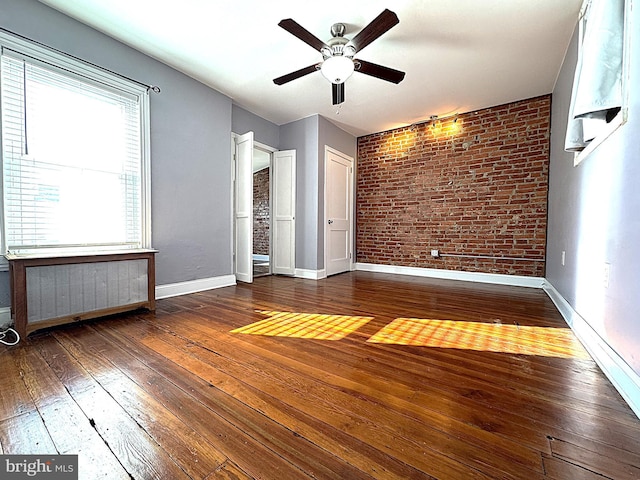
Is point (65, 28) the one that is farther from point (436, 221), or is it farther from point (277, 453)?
point (436, 221)

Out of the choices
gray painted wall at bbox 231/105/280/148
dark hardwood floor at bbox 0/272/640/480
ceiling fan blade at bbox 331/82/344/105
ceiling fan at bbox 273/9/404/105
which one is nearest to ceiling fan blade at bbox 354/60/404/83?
ceiling fan at bbox 273/9/404/105

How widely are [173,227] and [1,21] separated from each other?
189 centimetres

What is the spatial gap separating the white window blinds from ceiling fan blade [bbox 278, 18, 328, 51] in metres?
1.72

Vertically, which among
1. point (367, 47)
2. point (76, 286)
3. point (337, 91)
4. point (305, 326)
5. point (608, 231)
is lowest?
point (305, 326)

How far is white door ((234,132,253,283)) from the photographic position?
148 inches

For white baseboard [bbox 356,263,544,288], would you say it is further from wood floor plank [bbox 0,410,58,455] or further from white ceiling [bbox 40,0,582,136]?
wood floor plank [bbox 0,410,58,455]

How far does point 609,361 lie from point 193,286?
137 inches

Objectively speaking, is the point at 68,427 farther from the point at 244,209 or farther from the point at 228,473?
the point at 244,209

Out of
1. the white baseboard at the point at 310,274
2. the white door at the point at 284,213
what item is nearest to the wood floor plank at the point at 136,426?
the white baseboard at the point at 310,274

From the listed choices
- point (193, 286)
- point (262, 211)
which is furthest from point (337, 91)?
point (262, 211)

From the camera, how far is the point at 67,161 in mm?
2305

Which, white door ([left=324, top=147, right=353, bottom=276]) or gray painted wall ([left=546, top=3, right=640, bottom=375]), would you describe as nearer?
gray painted wall ([left=546, top=3, right=640, bottom=375])

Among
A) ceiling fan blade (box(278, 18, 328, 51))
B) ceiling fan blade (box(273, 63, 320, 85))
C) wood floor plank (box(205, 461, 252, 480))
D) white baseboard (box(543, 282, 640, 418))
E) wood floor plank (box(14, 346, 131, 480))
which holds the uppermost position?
ceiling fan blade (box(278, 18, 328, 51))

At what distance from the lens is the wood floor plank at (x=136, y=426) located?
849mm
